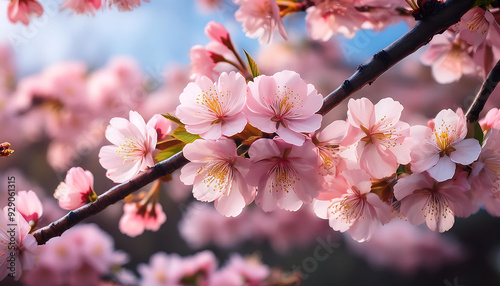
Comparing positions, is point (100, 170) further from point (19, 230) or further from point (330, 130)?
point (330, 130)

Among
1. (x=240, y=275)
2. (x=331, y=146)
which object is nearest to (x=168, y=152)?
(x=331, y=146)

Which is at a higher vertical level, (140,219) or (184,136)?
(184,136)

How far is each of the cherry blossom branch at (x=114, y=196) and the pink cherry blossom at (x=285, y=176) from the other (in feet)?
0.21

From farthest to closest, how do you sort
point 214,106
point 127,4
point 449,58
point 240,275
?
1. point 240,275
2. point 449,58
3. point 127,4
4. point 214,106

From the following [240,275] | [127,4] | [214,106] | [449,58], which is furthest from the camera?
[240,275]

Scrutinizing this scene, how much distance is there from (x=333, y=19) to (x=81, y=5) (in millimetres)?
299

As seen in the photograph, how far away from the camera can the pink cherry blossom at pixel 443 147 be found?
34cm

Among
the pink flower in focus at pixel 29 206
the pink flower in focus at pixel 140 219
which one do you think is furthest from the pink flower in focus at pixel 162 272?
the pink flower in focus at pixel 29 206

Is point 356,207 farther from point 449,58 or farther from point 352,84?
point 449,58

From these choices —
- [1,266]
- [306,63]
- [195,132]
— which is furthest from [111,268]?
[306,63]

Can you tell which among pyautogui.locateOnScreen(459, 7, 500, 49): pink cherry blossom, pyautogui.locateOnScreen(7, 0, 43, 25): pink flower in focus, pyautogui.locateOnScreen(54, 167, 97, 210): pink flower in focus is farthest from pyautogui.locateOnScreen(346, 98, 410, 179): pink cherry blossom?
pyautogui.locateOnScreen(7, 0, 43, 25): pink flower in focus

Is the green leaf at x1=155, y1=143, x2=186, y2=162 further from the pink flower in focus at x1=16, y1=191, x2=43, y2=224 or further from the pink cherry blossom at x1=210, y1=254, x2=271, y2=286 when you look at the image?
the pink cherry blossom at x1=210, y1=254, x2=271, y2=286

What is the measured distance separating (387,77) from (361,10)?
4.05 ft

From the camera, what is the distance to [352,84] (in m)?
0.33
